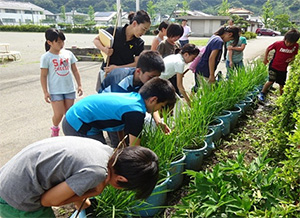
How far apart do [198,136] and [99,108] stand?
122cm

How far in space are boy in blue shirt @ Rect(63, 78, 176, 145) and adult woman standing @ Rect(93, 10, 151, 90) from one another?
123cm

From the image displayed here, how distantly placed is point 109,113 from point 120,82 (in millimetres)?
641

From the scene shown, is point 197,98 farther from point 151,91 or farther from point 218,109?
point 151,91

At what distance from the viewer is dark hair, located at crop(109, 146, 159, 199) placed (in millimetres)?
1198

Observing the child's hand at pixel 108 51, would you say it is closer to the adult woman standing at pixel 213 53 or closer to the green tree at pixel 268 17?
the adult woman standing at pixel 213 53

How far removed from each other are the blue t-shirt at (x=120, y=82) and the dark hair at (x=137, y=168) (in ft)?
3.59

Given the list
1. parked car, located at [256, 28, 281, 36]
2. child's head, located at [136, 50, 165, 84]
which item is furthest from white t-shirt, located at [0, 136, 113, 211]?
parked car, located at [256, 28, 281, 36]

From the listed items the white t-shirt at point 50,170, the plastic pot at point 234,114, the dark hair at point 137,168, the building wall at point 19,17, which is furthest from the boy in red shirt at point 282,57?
the building wall at point 19,17

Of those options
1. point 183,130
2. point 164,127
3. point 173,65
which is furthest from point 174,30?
point 164,127

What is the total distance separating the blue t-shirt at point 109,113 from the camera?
171 centimetres

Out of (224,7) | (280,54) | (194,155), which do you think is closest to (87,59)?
(280,54)

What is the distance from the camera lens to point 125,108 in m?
1.70

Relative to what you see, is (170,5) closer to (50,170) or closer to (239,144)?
(239,144)

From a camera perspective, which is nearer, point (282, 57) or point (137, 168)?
point (137, 168)
